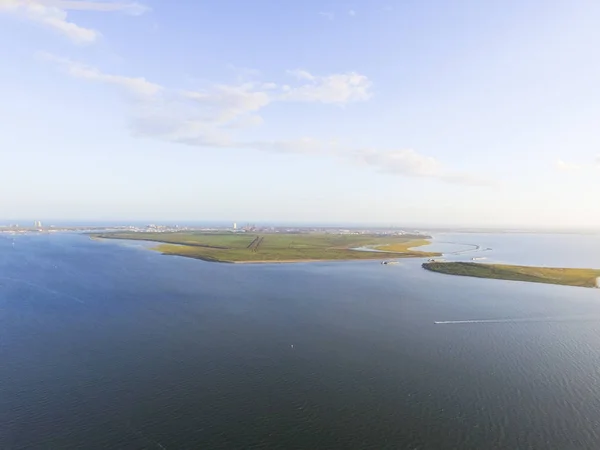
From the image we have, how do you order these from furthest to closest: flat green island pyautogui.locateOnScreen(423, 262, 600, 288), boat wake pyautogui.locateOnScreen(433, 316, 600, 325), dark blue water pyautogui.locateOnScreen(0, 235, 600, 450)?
1. flat green island pyautogui.locateOnScreen(423, 262, 600, 288)
2. boat wake pyautogui.locateOnScreen(433, 316, 600, 325)
3. dark blue water pyautogui.locateOnScreen(0, 235, 600, 450)

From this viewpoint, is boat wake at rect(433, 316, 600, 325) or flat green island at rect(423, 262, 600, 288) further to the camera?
flat green island at rect(423, 262, 600, 288)

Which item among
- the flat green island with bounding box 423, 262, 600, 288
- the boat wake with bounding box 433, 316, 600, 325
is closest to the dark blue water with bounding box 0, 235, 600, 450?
the boat wake with bounding box 433, 316, 600, 325

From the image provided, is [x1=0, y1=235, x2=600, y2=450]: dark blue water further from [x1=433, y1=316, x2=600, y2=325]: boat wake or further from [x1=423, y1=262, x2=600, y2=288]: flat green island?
[x1=423, y1=262, x2=600, y2=288]: flat green island

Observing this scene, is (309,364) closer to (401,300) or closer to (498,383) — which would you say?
(498,383)

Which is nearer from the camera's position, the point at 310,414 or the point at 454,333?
the point at 310,414

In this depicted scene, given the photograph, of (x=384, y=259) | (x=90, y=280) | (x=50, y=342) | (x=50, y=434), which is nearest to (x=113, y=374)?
(x=50, y=434)

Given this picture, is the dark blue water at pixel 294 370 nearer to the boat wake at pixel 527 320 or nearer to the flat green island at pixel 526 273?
the boat wake at pixel 527 320
